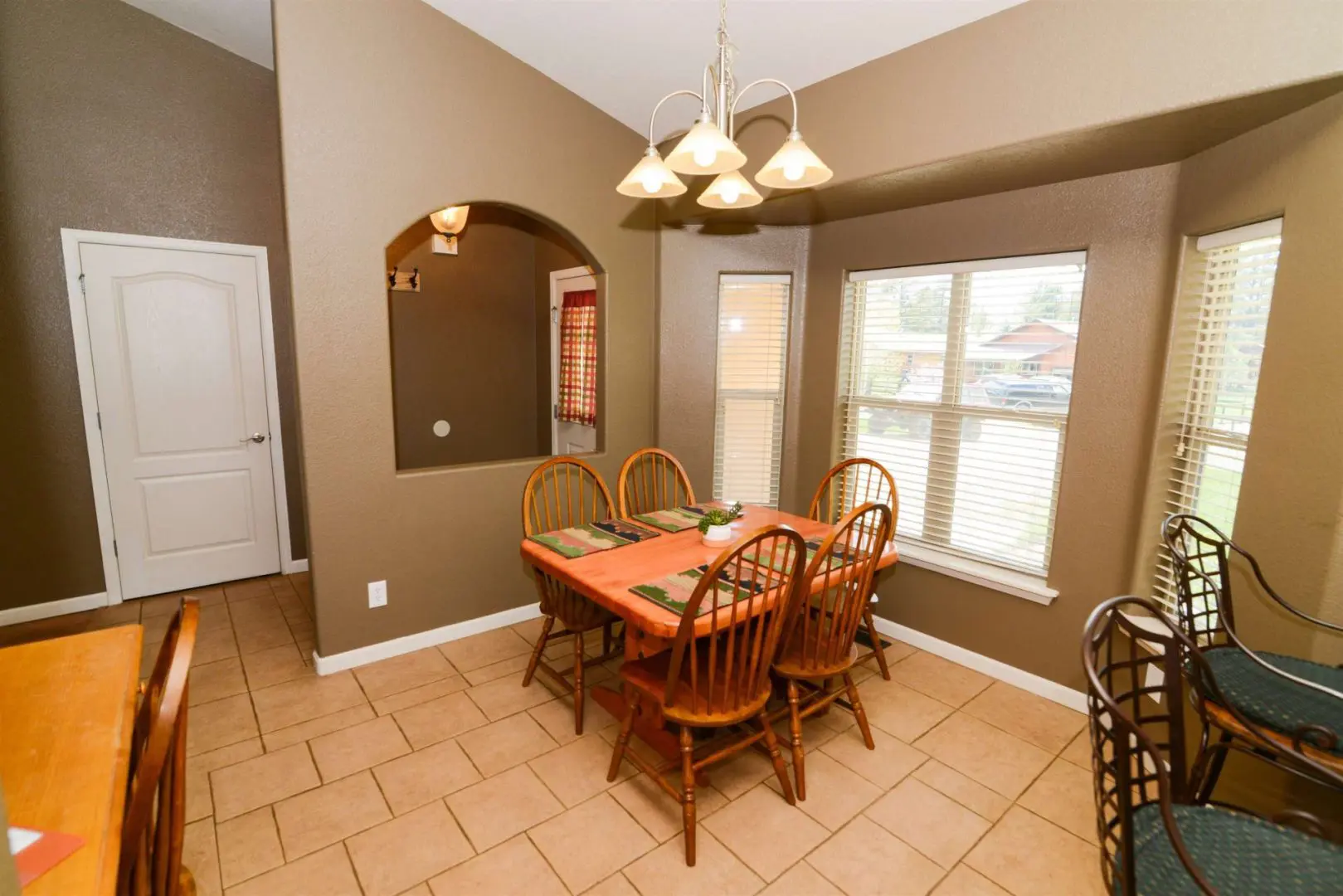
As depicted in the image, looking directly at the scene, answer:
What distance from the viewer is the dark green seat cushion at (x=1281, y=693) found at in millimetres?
1479

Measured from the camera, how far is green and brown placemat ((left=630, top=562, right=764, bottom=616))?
6.28ft

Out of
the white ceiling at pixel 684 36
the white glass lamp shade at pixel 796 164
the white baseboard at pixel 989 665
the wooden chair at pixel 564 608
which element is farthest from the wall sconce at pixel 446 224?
the white baseboard at pixel 989 665

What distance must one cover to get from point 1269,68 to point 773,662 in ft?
7.20

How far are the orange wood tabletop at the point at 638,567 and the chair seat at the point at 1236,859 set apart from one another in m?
1.06

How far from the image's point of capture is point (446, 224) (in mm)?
3742

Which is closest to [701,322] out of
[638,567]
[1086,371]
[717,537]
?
[717,537]

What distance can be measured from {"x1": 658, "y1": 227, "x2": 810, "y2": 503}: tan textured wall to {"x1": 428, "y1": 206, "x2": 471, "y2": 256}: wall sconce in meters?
1.24

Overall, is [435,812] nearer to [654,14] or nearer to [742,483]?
[742,483]

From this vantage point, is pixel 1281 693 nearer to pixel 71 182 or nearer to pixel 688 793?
pixel 688 793

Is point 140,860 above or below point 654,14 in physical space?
below

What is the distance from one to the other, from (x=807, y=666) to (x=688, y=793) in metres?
0.58

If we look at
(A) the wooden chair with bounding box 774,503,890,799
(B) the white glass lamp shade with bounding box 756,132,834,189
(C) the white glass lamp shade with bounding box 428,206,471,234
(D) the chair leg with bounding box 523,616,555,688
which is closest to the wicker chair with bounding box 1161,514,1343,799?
(A) the wooden chair with bounding box 774,503,890,799

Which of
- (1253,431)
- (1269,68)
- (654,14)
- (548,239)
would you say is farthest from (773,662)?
(548,239)

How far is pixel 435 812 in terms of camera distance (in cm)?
202
